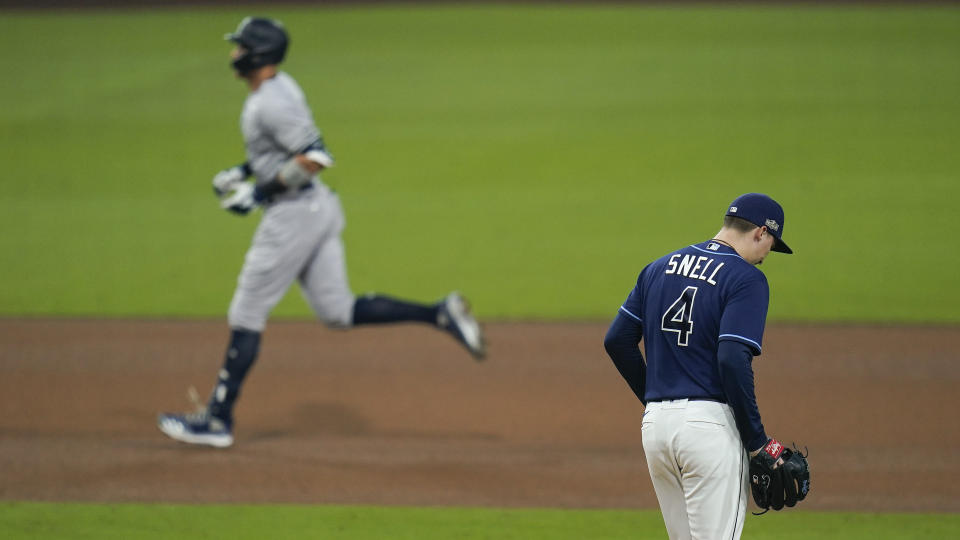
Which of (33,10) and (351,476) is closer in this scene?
(351,476)

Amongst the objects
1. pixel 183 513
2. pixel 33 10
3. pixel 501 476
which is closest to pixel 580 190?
pixel 501 476

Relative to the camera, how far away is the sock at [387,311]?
700cm

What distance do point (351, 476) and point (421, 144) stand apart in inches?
398

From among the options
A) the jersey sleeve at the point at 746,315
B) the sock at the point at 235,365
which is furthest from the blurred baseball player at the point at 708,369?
the sock at the point at 235,365

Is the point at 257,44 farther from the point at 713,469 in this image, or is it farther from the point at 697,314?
the point at 713,469

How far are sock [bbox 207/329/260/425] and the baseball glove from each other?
350cm

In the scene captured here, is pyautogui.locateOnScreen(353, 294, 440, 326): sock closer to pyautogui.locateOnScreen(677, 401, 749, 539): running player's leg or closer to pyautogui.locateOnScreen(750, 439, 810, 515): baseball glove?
pyautogui.locateOnScreen(677, 401, 749, 539): running player's leg

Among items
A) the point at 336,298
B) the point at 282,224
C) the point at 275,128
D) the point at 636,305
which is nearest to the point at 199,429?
the point at 336,298

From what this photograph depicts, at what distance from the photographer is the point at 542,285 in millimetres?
10812

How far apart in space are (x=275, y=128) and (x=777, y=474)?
3756mm

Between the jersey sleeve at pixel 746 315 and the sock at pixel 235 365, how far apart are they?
3.50 metres

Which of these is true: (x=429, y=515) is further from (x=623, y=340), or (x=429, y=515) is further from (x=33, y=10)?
(x=33, y=10)

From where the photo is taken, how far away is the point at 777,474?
3.94 metres

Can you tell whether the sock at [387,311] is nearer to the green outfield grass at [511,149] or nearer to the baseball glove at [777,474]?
the green outfield grass at [511,149]
